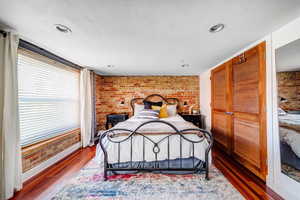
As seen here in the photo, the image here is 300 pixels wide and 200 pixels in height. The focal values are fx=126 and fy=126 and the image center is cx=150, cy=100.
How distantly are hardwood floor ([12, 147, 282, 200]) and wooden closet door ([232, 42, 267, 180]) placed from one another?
192 millimetres

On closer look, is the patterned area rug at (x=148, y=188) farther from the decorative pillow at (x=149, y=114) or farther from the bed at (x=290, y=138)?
the decorative pillow at (x=149, y=114)

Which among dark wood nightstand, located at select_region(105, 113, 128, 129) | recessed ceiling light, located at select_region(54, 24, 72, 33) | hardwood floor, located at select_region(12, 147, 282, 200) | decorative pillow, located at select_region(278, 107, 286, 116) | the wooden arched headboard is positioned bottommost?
hardwood floor, located at select_region(12, 147, 282, 200)

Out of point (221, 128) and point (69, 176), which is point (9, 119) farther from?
point (221, 128)

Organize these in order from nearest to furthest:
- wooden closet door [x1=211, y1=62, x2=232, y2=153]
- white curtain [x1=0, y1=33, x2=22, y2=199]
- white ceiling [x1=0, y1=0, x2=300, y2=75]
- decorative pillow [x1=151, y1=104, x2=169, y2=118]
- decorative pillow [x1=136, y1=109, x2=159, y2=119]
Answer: white ceiling [x1=0, y1=0, x2=300, y2=75] → white curtain [x1=0, y1=33, x2=22, y2=199] → wooden closet door [x1=211, y1=62, x2=232, y2=153] → decorative pillow [x1=136, y1=109, x2=159, y2=119] → decorative pillow [x1=151, y1=104, x2=169, y2=118]

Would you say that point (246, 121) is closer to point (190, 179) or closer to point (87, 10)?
point (190, 179)

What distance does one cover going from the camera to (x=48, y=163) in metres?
2.28

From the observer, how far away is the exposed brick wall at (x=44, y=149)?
1917 millimetres

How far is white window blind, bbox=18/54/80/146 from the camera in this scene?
1947mm

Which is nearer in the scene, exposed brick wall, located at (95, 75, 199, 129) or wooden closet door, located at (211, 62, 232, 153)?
wooden closet door, located at (211, 62, 232, 153)

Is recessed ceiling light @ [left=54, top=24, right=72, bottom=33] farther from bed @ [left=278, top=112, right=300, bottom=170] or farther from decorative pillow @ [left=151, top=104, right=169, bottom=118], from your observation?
bed @ [left=278, top=112, right=300, bottom=170]

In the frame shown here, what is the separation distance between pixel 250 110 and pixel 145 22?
207 centimetres

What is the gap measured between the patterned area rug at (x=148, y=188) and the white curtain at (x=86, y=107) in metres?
1.43

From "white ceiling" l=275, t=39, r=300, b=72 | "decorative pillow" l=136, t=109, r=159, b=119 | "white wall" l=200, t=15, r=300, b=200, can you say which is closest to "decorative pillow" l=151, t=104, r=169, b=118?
"decorative pillow" l=136, t=109, r=159, b=119

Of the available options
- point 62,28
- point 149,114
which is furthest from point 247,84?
point 62,28
